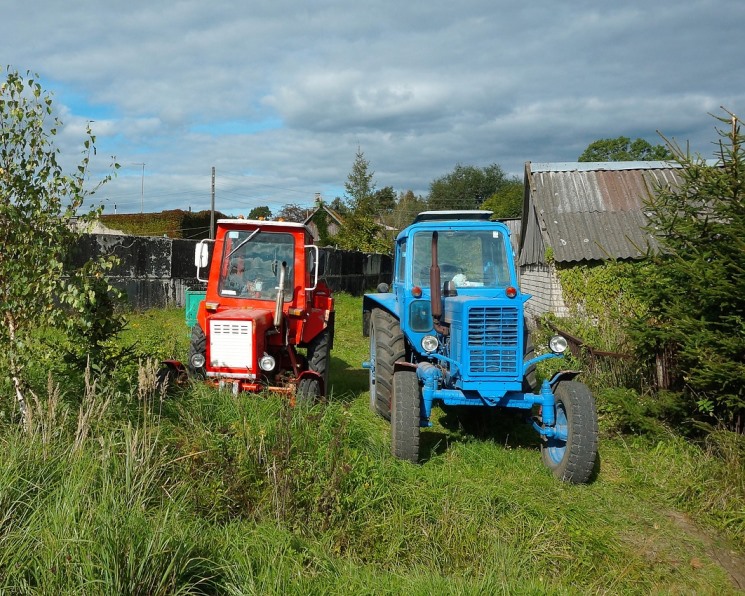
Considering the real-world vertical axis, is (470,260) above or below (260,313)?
above

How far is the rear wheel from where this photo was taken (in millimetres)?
6266

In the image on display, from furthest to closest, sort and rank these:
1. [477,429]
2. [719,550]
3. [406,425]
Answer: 1. [477,429]
2. [406,425]
3. [719,550]

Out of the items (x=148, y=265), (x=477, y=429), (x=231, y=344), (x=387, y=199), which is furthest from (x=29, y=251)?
(x=387, y=199)

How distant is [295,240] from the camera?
7.43m

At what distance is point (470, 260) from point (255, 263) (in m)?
2.27

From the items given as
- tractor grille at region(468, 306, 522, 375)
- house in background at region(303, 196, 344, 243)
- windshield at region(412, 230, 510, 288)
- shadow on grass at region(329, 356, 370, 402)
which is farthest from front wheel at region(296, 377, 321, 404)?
house in background at region(303, 196, 344, 243)

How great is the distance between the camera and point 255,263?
289 inches

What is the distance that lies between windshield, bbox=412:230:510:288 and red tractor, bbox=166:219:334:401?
4.11ft

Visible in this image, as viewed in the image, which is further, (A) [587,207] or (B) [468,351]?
(A) [587,207]

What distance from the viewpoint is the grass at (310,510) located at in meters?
3.28

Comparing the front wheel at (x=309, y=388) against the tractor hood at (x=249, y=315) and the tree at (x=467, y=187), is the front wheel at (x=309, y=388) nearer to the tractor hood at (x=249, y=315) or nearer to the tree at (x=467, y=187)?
the tractor hood at (x=249, y=315)

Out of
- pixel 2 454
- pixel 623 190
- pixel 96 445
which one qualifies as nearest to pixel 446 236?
pixel 96 445

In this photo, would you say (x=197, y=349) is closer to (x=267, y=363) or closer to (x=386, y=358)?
(x=267, y=363)

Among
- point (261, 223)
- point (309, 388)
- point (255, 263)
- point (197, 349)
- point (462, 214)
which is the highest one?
point (462, 214)
